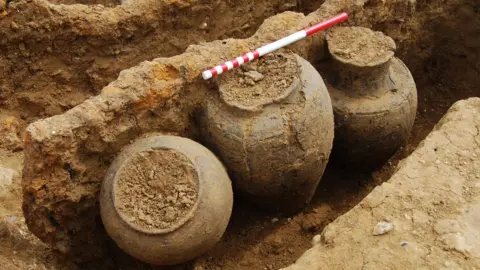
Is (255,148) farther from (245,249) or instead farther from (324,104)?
(245,249)

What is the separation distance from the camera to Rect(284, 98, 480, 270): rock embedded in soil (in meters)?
3.18

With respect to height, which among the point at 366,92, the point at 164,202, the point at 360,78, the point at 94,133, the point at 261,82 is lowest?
the point at 366,92

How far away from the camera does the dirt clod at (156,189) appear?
10.9ft

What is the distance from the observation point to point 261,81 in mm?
3785

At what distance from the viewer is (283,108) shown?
144 inches

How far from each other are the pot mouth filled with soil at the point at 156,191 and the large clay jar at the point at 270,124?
40 centimetres

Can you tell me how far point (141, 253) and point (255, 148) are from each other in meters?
0.94

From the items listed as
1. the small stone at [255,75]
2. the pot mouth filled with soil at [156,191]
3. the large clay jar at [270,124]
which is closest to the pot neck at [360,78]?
the large clay jar at [270,124]

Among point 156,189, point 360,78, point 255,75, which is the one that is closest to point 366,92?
point 360,78

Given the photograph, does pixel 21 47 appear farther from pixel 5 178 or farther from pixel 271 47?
pixel 271 47

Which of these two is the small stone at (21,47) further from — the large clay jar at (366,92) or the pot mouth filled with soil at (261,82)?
the large clay jar at (366,92)

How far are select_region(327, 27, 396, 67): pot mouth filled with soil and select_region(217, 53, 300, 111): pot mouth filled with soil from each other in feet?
1.49

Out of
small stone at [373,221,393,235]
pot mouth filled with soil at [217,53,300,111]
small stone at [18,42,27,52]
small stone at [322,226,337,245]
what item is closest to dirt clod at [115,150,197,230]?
pot mouth filled with soil at [217,53,300,111]

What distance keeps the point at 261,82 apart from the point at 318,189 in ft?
4.15
